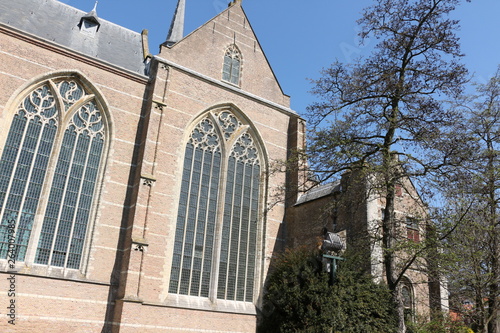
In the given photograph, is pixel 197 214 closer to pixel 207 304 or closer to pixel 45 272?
pixel 207 304

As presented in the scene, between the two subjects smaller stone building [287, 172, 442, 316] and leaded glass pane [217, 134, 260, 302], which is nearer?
smaller stone building [287, 172, 442, 316]

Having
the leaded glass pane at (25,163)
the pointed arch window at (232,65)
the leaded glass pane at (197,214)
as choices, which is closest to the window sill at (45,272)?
the leaded glass pane at (25,163)

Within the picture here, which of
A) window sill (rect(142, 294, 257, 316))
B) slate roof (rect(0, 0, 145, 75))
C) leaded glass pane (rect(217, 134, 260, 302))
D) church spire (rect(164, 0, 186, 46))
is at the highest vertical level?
church spire (rect(164, 0, 186, 46))

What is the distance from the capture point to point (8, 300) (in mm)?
11406

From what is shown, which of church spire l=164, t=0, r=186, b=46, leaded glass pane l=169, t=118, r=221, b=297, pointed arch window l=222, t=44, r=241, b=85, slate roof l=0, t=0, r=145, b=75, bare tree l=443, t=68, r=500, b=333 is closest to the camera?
bare tree l=443, t=68, r=500, b=333

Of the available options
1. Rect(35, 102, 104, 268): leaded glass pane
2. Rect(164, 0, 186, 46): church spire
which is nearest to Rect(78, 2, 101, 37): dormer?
Rect(164, 0, 186, 46): church spire

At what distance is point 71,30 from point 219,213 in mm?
9861

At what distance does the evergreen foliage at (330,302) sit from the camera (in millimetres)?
11656

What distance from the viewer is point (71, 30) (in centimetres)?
1689

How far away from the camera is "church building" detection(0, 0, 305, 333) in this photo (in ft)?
41.3

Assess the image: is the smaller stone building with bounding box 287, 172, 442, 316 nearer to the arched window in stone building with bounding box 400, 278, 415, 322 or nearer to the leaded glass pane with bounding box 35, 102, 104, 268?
the arched window in stone building with bounding box 400, 278, 415, 322

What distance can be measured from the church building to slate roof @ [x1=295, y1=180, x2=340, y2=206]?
101cm

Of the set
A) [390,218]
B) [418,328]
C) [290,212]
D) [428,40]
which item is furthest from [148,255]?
[428,40]

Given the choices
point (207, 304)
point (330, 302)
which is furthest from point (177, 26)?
point (330, 302)
